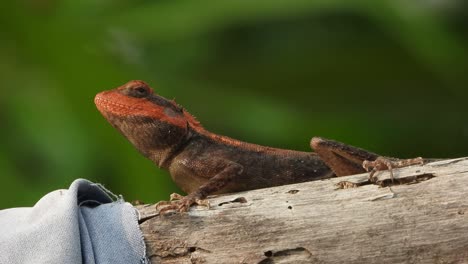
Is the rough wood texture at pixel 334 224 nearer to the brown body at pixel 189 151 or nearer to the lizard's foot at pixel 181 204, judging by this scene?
the lizard's foot at pixel 181 204

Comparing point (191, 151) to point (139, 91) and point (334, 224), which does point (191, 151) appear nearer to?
point (139, 91)

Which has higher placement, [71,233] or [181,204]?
[181,204]

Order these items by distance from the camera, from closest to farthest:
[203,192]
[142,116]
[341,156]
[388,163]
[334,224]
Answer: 1. [334,224]
2. [388,163]
3. [203,192]
4. [341,156]
5. [142,116]

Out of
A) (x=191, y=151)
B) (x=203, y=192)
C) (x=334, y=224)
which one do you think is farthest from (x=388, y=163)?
(x=191, y=151)

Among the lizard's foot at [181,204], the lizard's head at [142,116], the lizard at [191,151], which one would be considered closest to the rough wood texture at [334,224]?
the lizard's foot at [181,204]

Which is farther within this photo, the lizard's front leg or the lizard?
the lizard

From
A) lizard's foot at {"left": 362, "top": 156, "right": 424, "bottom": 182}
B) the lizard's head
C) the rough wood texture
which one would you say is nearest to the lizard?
the lizard's head

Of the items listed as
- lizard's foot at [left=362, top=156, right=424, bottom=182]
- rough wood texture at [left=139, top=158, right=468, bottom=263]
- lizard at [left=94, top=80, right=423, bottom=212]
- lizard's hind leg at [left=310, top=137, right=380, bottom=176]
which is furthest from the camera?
lizard at [left=94, top=80, right=423, bottom=212]

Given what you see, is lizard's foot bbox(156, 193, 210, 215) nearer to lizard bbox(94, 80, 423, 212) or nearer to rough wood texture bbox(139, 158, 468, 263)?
rough wood texture bbox(139, 158, 468, 263)
